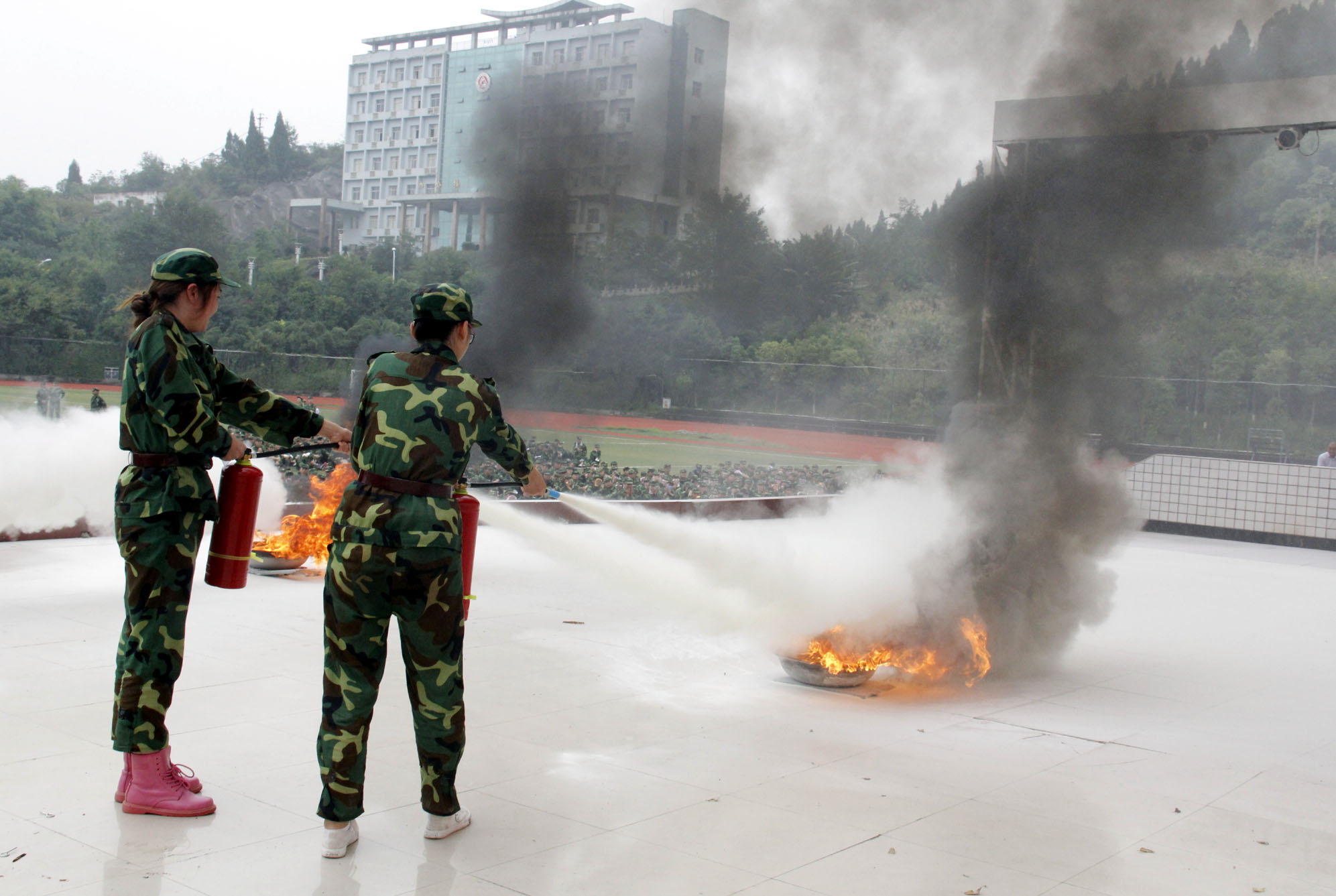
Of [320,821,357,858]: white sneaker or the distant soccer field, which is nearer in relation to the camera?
[320,821,357,858]: white sneaker

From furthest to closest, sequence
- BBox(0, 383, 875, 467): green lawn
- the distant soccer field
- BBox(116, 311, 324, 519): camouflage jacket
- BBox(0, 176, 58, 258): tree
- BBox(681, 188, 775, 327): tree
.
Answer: BBox(0, 176, 58, 258): tree → the distant soccer field → BBox(0, 383, 875, 467): green lawn → BBox(681, 188, 775, 327): tree → BBox(116, 311, 324, 519): camouflage jacket

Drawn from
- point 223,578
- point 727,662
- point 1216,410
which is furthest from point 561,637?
point 1216,410

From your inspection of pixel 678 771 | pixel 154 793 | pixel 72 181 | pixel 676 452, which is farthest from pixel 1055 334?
pixel 72 181

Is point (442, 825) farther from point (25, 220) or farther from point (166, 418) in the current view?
point (25, 220)

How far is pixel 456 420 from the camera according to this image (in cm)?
327

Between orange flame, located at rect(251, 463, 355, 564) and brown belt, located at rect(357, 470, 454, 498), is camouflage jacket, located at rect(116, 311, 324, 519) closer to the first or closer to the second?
brown belt, located at rect(357, 470, 454, 498)

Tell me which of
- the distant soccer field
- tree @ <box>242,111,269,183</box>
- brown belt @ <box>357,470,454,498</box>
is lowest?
the distant soccer field

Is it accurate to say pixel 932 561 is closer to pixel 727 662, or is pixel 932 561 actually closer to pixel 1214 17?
pixel 727 662

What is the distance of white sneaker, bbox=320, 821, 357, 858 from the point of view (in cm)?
320

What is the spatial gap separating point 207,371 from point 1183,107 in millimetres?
5838

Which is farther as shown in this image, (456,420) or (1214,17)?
(1214,17)

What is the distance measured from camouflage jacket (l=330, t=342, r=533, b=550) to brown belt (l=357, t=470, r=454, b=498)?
11mm

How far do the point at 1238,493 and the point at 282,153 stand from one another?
8576 cm

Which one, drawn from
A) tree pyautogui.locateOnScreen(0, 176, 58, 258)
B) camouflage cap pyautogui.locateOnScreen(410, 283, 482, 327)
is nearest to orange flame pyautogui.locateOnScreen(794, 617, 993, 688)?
camouflage cap pyautogui.locateOnScreen(410, 283, 482, 327)
